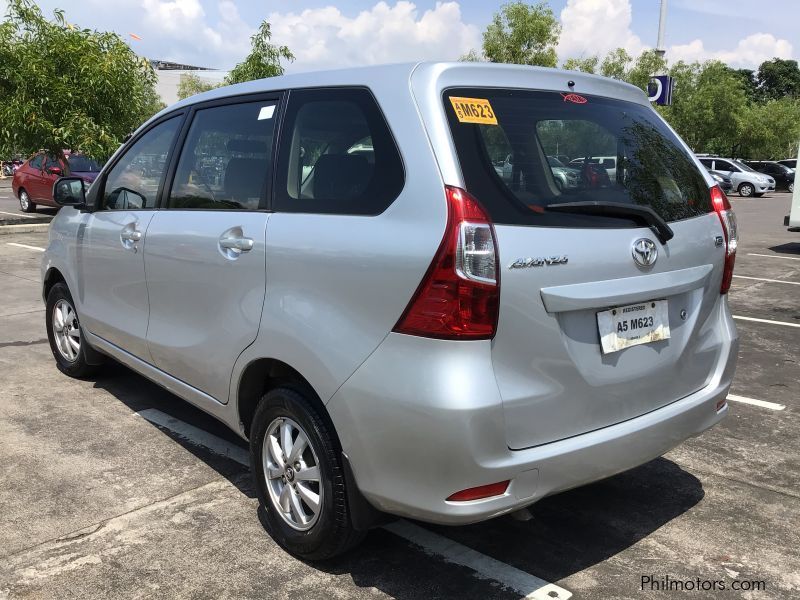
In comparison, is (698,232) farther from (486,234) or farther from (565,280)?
(486,234)

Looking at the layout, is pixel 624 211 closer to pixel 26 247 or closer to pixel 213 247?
pixel 213 247

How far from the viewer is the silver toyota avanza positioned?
7.54 feet

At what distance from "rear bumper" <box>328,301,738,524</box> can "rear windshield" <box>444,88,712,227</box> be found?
530 mm

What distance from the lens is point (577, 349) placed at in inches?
97.0

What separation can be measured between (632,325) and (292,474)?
4.65 ft

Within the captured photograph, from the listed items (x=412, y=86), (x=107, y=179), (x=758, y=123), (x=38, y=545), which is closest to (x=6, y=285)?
(x=107, y=179)

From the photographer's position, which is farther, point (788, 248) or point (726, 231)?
point (788, 248)

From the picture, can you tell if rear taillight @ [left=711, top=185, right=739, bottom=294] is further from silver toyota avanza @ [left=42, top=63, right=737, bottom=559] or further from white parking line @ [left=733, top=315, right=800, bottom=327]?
white parking line @ [left=733, top=315, right=800, bottom=327]

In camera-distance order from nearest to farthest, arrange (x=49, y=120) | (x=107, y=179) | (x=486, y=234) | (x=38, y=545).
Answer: (x=486, y=234)
(x=38, y=545)
(x=107, y=179)
(x=49, y=120)

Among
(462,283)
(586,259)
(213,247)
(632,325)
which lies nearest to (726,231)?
(632,325)

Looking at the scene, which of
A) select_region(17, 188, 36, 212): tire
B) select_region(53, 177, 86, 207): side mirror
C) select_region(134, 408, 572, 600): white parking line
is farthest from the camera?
select_region(17, 188, 36, 212): tire

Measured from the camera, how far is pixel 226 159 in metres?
3.38

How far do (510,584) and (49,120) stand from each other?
1419 cm

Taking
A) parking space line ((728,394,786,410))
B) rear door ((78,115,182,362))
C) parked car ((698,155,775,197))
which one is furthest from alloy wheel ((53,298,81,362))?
parked car ((698,155,775,197))
